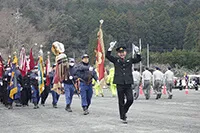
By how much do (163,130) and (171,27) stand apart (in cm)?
7514

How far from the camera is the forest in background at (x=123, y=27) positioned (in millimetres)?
73375

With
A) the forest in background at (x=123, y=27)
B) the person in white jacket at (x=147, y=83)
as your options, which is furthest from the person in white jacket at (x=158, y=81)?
the forest in background at (x=123, y=27)

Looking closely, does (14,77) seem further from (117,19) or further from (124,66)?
(117,19)

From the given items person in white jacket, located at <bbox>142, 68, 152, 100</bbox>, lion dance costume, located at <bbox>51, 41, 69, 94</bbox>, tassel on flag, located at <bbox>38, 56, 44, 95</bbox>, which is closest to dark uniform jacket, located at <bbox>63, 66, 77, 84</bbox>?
lion dance costume, located at <bbox>51, 41, 69, 94</bbox>

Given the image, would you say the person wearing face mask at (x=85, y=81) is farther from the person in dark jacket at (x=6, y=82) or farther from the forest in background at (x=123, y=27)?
the forest in background at (x=123, y=27)

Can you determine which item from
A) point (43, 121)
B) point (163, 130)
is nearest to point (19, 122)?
point (43, 121)

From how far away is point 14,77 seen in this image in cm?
1792

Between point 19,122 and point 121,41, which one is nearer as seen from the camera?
point 19,122

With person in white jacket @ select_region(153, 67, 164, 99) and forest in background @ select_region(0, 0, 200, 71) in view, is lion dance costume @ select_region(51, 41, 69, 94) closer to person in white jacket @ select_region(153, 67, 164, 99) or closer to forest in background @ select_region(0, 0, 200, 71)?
person in white jacket @ select_region(153, 67, 164, 99)

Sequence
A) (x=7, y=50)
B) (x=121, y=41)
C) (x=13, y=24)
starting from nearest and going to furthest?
(x=7, y=50)
(x=13, y=24)
(x=121, y=41)

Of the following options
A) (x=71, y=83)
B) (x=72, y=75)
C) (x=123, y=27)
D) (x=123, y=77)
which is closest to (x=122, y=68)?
(x=123, y=77)

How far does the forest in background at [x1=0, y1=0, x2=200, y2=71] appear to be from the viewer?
73375mm

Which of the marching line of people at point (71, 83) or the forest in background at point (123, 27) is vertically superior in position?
the forest in background at point (123, 27)

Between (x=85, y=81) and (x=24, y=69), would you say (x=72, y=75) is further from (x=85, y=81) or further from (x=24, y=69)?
(x=24, y=69)
